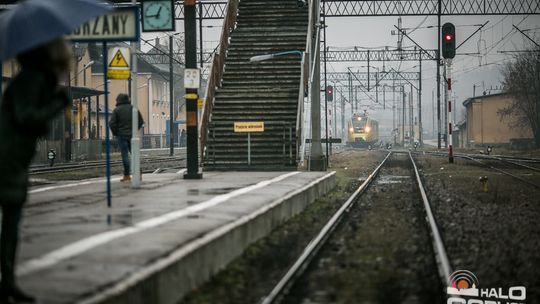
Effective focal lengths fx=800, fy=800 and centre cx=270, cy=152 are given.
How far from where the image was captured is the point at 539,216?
12.4 meters

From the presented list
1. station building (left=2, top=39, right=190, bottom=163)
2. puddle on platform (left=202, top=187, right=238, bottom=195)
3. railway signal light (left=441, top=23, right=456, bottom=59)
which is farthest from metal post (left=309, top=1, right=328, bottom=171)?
station building (left=2, top=39, right=190, bottom=163)

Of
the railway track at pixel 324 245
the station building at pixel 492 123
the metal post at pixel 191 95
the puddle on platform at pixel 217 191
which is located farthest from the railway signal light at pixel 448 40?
the station building at pixel 492 123

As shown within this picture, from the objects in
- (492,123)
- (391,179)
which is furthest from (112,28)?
(492,123)

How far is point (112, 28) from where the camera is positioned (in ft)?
33.8

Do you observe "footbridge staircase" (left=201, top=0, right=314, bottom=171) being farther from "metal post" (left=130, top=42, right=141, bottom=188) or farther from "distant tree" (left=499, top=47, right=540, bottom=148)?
"distant tree" (left=499, top=47, right=540, bottom=148)

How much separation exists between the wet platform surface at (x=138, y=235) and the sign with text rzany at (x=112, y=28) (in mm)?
2186

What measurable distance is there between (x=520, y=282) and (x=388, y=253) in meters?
2.05

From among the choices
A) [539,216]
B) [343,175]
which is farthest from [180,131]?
[539,216]

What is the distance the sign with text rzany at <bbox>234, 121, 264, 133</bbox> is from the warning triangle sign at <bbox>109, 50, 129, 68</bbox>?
689cm

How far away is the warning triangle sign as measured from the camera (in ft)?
45.7

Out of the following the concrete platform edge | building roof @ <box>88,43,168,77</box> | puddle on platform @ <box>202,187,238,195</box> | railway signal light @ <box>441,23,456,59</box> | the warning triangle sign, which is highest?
building roof @ <box>88,43,168,77</box>

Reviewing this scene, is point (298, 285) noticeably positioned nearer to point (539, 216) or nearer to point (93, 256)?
point (93, 256)

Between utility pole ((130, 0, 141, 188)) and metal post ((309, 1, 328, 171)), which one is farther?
metal post ((309, 1, 328, 171))

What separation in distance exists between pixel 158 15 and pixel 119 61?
4.50 ft
